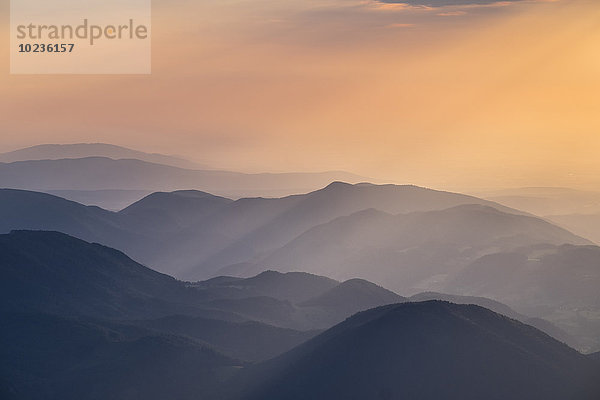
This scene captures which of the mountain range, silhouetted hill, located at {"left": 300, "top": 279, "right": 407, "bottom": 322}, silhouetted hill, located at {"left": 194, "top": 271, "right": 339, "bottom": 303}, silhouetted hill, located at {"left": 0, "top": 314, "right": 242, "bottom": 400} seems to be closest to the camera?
the mountain range

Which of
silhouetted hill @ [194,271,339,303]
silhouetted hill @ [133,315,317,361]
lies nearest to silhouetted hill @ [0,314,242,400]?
silhouetted hill @ [133,315,317,361]

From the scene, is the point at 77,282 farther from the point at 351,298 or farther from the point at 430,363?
the point at 430,363

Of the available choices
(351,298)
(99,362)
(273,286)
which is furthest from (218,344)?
(273,286)

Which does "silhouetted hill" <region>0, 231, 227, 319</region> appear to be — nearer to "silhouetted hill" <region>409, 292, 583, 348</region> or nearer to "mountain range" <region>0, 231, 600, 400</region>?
"mountain range" <region>0, 231, 600, 400</region>

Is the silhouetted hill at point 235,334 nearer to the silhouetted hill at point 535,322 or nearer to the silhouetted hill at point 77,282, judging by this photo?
the silhouetted hill at point 77,282

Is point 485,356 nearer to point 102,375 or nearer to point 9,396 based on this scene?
point 102,375

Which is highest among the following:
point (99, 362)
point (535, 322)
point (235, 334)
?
point (99, 362)

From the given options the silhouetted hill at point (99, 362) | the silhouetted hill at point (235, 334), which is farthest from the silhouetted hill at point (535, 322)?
the silhouetted hill at point (99, 362)

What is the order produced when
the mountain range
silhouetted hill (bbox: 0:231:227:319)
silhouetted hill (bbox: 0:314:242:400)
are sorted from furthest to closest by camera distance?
silhouetted hill (bbox: 0:231:227:319)
silhouetted hill (bbox: 0:314:242:400)
the mountain range
